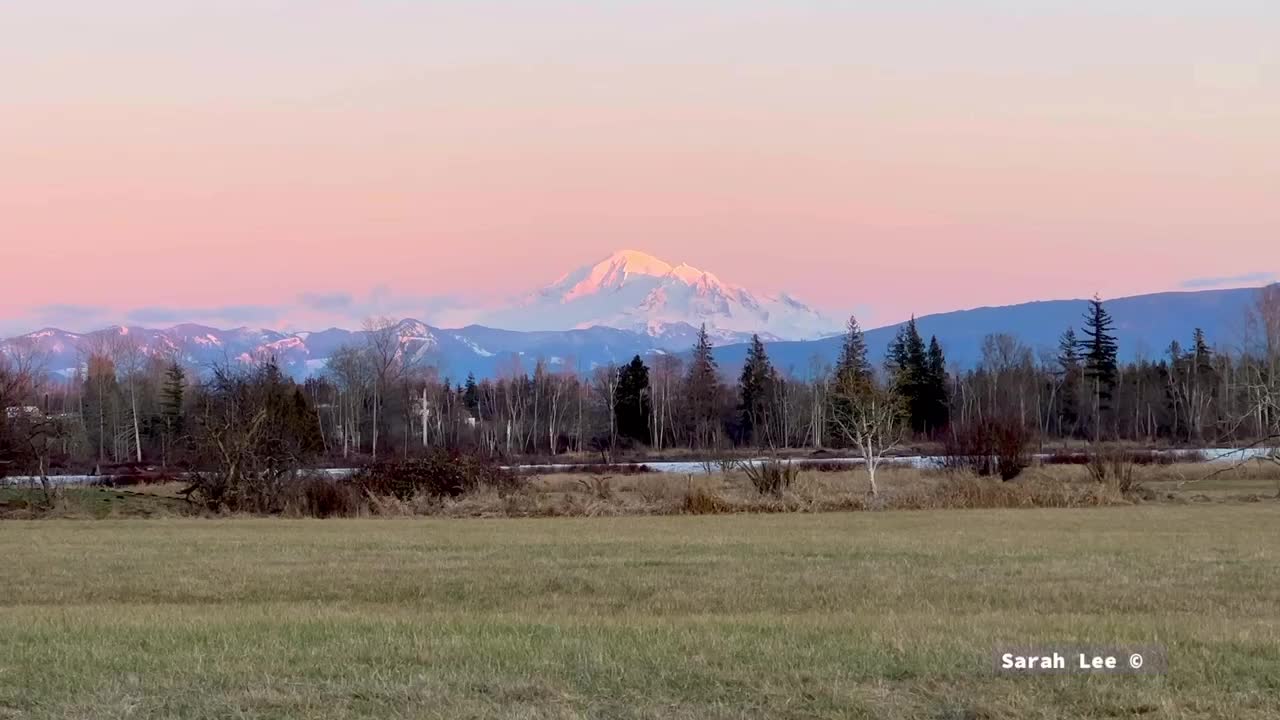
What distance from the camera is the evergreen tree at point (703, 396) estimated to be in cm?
10394

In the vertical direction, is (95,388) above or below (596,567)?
above

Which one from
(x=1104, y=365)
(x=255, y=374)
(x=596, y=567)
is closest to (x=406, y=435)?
(x=255, y=374)

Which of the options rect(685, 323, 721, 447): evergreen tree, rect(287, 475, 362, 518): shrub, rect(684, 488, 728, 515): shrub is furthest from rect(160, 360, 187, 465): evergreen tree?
rect(684, 488, 728, 515): shrub

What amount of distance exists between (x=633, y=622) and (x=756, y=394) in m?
97.5

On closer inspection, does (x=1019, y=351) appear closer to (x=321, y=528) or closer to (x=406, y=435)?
(x=406, y=435)

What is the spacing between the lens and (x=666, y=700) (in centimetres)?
732

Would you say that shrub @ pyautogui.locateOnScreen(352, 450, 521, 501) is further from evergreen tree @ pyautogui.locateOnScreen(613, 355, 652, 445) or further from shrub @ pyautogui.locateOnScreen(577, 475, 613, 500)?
evergreen tree @ pyautogui.locateOnScreen(613, 355, 652, 445)

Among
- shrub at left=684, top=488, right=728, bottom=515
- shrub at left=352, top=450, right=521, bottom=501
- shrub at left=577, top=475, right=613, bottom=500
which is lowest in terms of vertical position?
shrub at left=684, top=488, right=728, bottom=515

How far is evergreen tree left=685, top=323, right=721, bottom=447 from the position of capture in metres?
104

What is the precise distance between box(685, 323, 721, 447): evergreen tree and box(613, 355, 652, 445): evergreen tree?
178 inches

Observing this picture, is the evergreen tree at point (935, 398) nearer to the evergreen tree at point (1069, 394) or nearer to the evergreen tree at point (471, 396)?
the evergreen tree at point (1069, 394)

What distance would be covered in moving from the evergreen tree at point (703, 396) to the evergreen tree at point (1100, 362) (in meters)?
32.7

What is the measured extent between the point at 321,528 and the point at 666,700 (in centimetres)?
2067

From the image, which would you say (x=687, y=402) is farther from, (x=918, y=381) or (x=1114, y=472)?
(x=1114, y=472)
